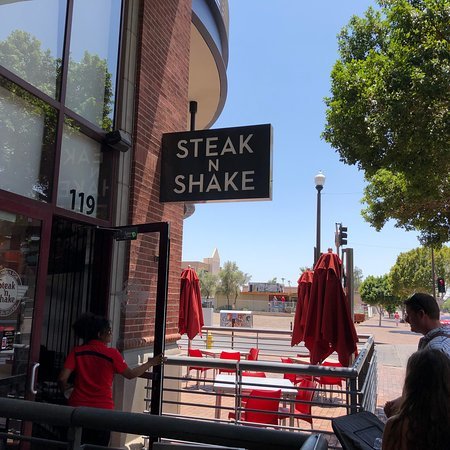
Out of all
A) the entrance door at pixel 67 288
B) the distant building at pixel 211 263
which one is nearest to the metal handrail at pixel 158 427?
the entrance door at pixel 67 288

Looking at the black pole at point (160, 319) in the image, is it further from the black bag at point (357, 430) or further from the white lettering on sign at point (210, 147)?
the black bag at point (357, 430)

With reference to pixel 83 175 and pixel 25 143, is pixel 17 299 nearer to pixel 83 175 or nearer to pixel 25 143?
pixel 25 143

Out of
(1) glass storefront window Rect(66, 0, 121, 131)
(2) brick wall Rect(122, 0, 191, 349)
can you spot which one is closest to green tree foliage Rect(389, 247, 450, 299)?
(2) brick wall Rect(122, 0, 191, 349)

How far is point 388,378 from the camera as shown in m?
12.5

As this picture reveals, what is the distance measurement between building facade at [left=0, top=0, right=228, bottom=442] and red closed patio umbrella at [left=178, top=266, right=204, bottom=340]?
1606 mm

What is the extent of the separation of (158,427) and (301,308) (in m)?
6.09

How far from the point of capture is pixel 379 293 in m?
70.3

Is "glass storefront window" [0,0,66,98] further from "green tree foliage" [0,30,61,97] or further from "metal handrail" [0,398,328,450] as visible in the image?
"metal handrail" [0,398,328,450]

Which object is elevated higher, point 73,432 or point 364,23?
point 364,23

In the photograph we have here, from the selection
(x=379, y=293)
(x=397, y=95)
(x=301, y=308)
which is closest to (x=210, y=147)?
(x=301, y=308)

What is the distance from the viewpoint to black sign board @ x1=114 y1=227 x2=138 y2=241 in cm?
475

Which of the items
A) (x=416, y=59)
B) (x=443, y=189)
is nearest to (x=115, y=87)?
(x=416, y=59)

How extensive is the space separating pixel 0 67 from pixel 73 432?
3064mm

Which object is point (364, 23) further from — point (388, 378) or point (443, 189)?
point (388, 378)
